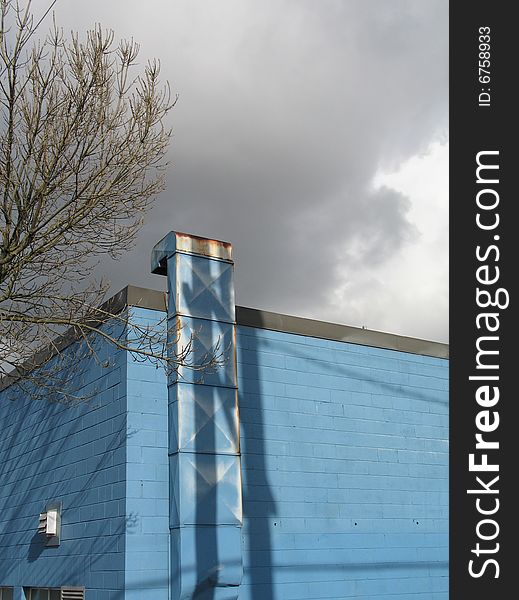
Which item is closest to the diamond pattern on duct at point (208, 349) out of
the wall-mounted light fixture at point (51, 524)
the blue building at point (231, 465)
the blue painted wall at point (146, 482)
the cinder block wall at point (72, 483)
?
the blue building at point (231, 465)

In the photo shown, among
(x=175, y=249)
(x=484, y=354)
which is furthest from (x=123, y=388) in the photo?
(x=484, y=354)

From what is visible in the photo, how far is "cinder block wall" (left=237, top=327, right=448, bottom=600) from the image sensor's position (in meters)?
12.5

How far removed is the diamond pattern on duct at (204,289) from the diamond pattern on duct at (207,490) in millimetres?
2020

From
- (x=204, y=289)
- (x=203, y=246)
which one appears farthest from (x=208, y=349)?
(x=203, y=246)

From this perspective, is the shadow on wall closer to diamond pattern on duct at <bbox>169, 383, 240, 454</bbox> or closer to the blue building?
the blue building

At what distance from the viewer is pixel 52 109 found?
29.5ft

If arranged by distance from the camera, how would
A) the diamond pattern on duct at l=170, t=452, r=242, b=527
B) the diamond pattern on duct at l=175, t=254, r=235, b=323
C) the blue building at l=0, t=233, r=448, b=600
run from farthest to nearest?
1. the diamond pattern on duct at l=175, t=254, r=235, b=323
2. the blue building at l=0, t=233, r=448, b=600
3. the diamond pattern on duct at l=170, t=452, r=242, b=527

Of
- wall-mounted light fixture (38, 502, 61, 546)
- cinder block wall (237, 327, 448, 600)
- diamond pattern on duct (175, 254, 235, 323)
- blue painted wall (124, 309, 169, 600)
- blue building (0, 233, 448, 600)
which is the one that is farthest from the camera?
wall-mounted light fixture (38, 502, 61, 546)

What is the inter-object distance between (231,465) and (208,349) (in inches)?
64.4

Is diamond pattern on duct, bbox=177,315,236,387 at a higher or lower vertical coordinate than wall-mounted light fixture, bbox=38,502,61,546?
higher

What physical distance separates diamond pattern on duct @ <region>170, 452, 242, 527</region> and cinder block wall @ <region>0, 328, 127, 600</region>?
77 cm

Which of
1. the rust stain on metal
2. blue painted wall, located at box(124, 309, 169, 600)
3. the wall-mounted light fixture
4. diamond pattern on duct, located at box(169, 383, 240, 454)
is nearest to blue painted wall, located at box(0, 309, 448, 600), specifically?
blue painted wall, located at box(124, 309, 169, 600)

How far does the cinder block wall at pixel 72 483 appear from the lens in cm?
1152

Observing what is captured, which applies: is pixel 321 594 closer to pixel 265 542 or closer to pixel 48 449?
pixel 265 542
